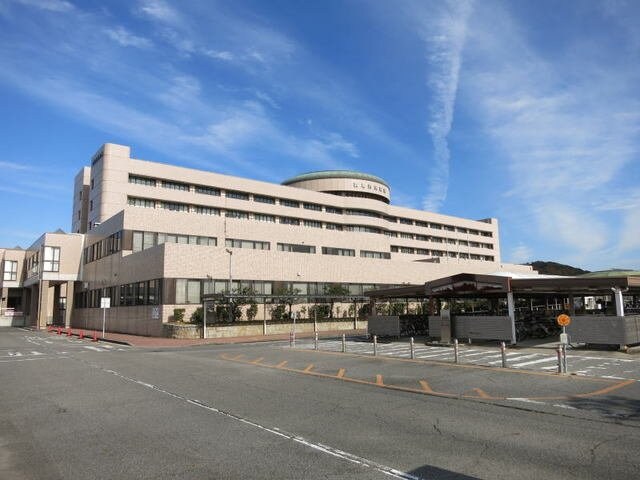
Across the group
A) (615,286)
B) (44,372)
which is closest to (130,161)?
(44,372)

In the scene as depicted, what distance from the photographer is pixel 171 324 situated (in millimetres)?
37344

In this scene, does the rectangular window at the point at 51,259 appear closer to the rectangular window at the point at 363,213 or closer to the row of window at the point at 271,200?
the row of window at the point at 271,200

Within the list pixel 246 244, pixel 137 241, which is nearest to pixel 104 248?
pixel 137 241

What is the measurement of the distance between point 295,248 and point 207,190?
15.8m

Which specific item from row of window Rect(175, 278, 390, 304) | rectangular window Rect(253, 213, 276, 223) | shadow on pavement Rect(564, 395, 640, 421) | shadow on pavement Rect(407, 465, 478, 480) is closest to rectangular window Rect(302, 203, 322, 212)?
rectangular window Rect(253, 213, 276, 223)

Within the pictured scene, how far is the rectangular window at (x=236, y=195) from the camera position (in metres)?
68.2

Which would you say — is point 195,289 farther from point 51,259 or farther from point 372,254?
point 372,254

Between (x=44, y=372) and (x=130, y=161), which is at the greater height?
(x=130, y=161)

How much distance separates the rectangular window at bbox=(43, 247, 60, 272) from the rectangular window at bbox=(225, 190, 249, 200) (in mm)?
21997

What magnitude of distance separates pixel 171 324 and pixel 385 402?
29.4m

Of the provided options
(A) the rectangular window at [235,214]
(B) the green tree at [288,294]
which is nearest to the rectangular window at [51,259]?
(A) the rectangular window at [235,214]

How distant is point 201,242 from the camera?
52.4 m

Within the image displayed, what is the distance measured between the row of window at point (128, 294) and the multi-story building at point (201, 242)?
0.13 m

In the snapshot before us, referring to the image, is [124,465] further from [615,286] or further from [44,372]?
[615,286]
